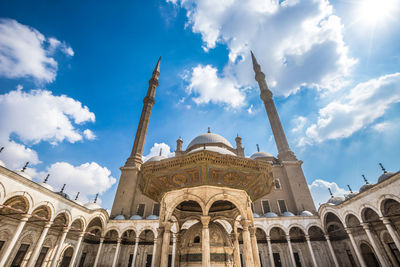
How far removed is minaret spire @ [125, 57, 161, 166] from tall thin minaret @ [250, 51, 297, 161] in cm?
1543

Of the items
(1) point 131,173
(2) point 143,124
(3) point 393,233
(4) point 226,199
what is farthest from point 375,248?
(2) point 143,124

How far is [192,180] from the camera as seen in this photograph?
24.4 feet

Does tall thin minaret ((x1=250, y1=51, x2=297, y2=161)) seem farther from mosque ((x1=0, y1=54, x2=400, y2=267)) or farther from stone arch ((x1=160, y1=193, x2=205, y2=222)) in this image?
stone arch ((x1=160, y1=193, x2=205, y2=222))

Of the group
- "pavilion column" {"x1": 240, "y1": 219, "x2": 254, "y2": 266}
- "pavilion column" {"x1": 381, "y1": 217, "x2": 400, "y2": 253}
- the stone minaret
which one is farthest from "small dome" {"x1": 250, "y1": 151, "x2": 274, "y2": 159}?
"pavilion column" {"x1": 240, "y1": 219, "x2": 254, "y2": 266}

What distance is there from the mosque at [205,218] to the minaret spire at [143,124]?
147 millimetres

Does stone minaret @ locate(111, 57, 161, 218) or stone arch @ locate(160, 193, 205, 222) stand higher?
stone minaret @ locate(111, 57, 161, 218)

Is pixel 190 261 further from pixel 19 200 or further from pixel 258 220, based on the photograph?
pixel 19 200

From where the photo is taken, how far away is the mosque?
7340mm

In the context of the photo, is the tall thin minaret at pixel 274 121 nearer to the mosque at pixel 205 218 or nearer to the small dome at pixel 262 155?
the mosque at pixel 205 218

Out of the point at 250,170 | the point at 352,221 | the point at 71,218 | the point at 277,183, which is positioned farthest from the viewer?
the point at 277,183

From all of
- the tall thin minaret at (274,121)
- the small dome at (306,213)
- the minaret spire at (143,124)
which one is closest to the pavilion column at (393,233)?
the small dome at (306,213)

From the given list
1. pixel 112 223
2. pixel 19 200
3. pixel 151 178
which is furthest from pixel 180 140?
pixel 151 178

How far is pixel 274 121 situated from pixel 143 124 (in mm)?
16629

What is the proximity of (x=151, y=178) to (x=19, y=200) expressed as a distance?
1017 centimetres
